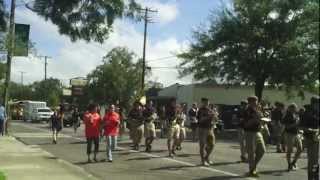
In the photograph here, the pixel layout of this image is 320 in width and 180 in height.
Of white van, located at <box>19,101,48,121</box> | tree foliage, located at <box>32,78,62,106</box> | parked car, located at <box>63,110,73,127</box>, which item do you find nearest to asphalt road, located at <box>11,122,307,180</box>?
parked car, located at <box>63,110,73,127</box>

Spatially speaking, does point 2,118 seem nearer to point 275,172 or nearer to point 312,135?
point 275,172

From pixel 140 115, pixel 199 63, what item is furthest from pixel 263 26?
pixel 140 115

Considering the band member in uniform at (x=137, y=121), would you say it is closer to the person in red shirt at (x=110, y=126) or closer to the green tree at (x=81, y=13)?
the person in red shirt at (x=110, y=126)

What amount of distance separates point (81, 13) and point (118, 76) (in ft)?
236

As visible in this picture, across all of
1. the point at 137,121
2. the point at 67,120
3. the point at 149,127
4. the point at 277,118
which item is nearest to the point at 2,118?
the point at 137,121

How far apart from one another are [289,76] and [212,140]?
73.4 feet

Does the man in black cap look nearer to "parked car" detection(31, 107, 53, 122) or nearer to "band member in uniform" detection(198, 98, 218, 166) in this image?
"band member in uniform" detection(198, 98, 218, 166)

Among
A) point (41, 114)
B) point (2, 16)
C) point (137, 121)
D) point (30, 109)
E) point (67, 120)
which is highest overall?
point (30, 109)

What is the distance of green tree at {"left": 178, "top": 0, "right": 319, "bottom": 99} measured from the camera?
39781 millimetres

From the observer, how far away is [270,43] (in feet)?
130

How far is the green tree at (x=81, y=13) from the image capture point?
1105 centimetres

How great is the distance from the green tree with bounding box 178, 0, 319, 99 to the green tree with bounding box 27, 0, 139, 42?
28591mm

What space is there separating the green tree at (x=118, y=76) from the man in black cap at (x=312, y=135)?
67000 mm

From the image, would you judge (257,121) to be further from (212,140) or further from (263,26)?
(263,26)
